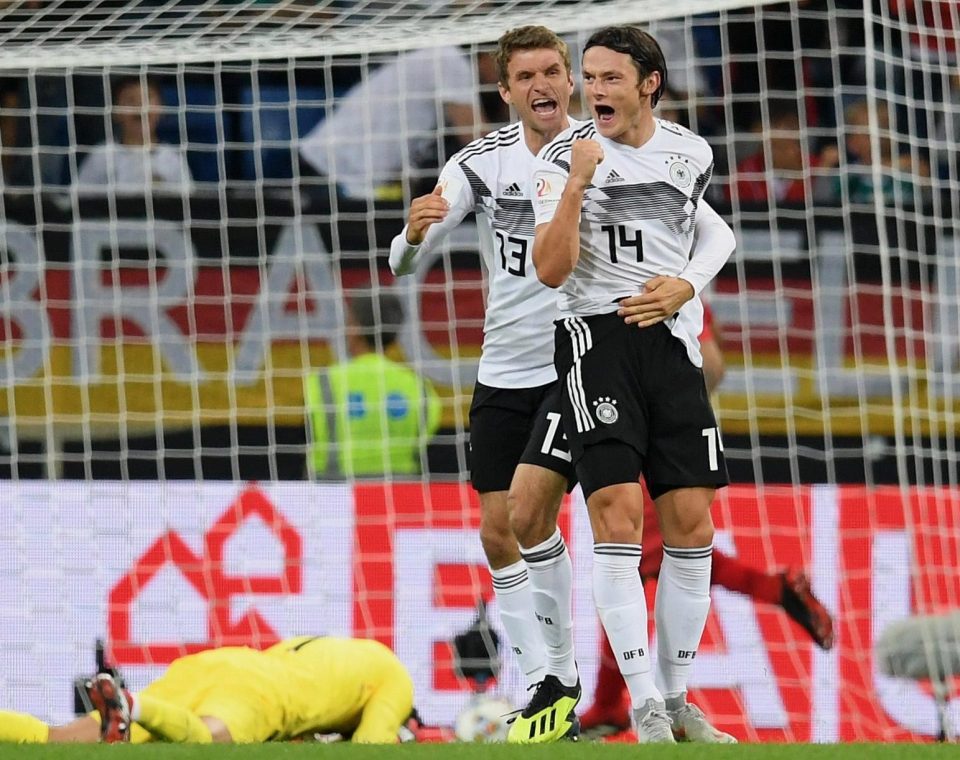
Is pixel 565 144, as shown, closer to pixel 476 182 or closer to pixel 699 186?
pixel 699 186

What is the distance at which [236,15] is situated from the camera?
7215mm

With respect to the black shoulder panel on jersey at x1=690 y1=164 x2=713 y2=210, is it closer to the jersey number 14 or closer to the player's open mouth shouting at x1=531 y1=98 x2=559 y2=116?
the jersey number 14

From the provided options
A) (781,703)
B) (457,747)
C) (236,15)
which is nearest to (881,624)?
(781,703)

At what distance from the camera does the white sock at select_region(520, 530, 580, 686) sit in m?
4.57

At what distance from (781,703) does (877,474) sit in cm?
175

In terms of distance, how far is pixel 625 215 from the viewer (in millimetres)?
4113

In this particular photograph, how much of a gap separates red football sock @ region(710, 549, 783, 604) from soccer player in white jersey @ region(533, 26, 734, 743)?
205 cm

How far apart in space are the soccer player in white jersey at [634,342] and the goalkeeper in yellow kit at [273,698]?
1.25 meters

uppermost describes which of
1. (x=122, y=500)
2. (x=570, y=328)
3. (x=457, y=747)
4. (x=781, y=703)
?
(x=570, y=328)

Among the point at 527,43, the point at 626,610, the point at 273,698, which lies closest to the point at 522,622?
the point at 626,610

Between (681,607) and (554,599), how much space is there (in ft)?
1.56

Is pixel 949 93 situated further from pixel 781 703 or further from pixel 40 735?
pixel 40 735

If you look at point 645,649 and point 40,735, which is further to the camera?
point 40,735

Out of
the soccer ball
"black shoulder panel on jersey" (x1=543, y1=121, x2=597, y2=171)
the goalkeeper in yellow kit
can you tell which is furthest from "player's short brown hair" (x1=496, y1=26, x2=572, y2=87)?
the soccer ball
